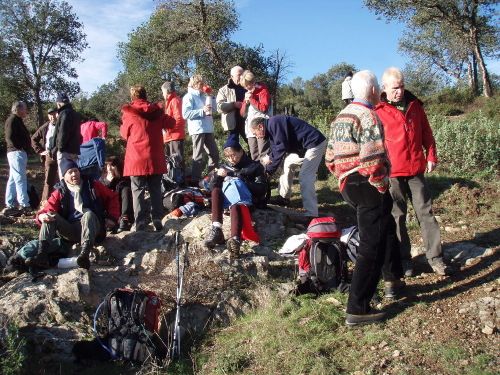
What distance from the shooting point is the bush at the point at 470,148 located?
9609 millimetres

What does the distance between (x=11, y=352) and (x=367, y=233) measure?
305cm

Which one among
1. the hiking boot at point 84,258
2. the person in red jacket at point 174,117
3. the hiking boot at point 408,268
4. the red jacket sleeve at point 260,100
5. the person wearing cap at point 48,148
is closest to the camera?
the hiking boot at point 408,268

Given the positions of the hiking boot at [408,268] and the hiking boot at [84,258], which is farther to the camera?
the hiking boot at [84,258]

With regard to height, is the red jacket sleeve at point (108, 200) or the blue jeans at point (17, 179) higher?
the blue jeans at point (17, 179)

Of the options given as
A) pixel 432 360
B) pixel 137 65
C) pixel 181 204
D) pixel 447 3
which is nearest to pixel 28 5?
pixel 137 65

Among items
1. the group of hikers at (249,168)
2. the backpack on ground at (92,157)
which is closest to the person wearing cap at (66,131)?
the group of hikers at (249,168)

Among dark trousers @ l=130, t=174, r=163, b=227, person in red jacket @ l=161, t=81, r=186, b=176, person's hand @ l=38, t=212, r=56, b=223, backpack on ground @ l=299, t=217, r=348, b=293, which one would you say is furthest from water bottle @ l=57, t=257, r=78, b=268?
person in red jacket @ l=161, t=81, r=186, b=176

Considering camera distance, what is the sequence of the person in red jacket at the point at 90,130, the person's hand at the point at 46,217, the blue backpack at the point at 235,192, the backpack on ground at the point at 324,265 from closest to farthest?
the backpack on ground at the point at 324,265
the person's hand at the point at 46,217
the blue backpack at the point at 235,192
the person in red jacket at the point at 90,130

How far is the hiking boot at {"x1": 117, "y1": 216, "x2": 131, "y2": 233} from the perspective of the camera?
23.8 feet

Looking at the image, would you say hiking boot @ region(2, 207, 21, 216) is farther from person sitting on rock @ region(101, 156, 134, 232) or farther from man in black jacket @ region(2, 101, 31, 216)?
person sitting on rock @ region(101, 156, 134, 232)

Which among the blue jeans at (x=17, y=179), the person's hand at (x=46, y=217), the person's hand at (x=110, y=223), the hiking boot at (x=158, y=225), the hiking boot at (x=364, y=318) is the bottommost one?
the hiking boot at (x=364, y=318)

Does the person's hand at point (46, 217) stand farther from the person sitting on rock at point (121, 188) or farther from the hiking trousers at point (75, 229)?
the person sitting on rock at point (121, 188)

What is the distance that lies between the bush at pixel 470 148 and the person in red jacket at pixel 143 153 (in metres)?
5.74

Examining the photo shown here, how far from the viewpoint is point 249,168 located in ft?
22.6
